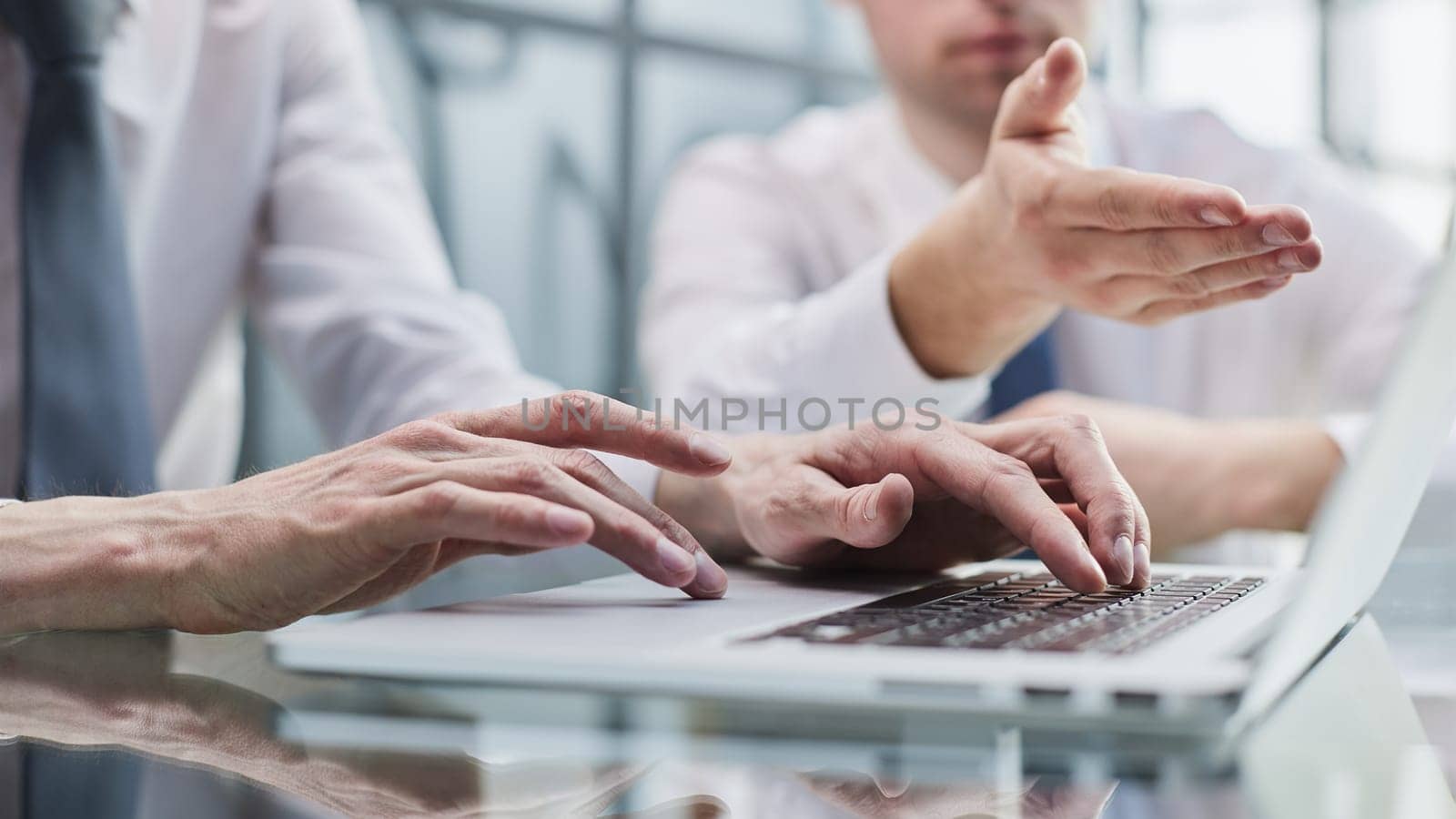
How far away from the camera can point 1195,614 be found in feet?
0.96

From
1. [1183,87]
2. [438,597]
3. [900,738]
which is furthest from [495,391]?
[1183,87]

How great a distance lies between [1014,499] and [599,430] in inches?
5.1

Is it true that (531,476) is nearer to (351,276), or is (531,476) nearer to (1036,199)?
(1036,199)

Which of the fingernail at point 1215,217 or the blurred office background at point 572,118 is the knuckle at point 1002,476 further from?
the blurred office background at point 572,118

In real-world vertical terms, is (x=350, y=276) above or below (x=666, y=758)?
above

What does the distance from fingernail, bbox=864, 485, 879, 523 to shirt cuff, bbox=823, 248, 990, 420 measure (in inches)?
12.3

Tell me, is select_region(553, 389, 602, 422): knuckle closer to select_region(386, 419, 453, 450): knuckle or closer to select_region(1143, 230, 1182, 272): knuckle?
select_region(386, 419, 453, 450): knuckle

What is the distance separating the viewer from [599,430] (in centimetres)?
37

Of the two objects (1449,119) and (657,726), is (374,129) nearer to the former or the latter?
(657,726)

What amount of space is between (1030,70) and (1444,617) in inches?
10.1

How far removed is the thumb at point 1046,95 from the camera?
17.6 inches

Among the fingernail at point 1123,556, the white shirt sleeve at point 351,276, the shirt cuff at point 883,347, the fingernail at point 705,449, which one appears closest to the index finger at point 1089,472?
the fingernail at point 1123,556

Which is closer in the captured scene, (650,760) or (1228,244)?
(650,760)

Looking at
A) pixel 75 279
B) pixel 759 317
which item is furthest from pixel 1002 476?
pixel 759 317
